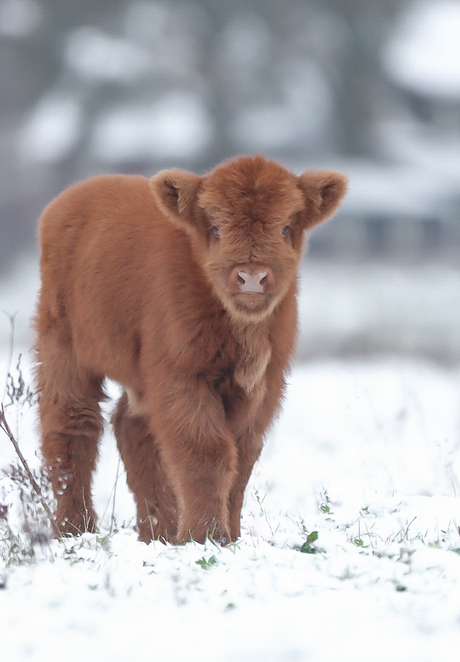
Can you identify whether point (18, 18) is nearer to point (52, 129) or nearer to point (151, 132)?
point (52, 129)

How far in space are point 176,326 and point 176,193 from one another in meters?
0.68

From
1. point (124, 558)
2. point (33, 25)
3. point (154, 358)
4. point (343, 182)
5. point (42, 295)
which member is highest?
point (33, 25)

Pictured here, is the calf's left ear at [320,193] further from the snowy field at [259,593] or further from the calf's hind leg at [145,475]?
the calf's hind leg at [145,475]

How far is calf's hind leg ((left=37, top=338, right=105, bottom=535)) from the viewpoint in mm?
5219

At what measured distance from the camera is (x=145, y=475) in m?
5.45

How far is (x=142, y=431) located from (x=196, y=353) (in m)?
1.37

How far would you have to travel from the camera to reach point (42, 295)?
17.9ft

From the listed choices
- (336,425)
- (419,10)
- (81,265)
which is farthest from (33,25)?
(81,265)

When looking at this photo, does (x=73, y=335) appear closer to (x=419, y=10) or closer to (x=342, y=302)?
(x=342, y=302)

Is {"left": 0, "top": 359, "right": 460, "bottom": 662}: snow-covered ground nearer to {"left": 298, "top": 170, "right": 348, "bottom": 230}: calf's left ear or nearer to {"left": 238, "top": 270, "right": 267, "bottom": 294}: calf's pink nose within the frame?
{"left": 238, "top": 270, "right": 267, "bottom": 294}: calf's pink nose

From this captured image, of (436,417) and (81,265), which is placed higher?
(81,265)

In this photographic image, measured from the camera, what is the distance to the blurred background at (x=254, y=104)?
70.5 feet

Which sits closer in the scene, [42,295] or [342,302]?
[42,295]

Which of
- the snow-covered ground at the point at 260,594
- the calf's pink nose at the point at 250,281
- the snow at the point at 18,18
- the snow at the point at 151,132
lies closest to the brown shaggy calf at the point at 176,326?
the calf's pink nose at the point at 250,281
